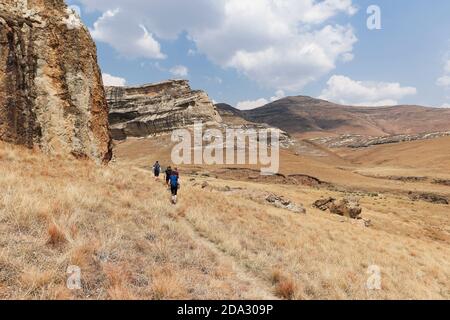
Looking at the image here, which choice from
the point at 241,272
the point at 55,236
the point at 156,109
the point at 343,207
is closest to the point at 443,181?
the point at 343,207

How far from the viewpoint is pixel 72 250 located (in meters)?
8.30

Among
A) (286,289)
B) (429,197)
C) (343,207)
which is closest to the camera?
(286,289)

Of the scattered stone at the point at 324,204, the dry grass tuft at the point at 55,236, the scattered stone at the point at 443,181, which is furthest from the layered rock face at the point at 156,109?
the dry grass tuft at the point at 55,236

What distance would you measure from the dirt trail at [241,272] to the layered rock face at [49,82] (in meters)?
10.2

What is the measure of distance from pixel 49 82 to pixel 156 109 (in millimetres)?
104455

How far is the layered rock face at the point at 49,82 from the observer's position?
18781 mm

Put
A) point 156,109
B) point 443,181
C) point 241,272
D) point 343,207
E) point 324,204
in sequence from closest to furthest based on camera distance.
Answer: point 241,272
point 343,207
point 324,204
point 443,181
point 156,109

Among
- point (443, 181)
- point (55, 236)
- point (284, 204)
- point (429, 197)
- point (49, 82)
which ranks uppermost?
point (49, 82)

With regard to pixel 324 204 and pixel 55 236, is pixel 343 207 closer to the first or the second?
pixel 324 204

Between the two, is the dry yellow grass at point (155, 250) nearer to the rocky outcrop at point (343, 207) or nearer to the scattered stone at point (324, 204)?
the rocky outcrop at point (343, 207)

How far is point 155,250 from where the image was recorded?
9797mm
